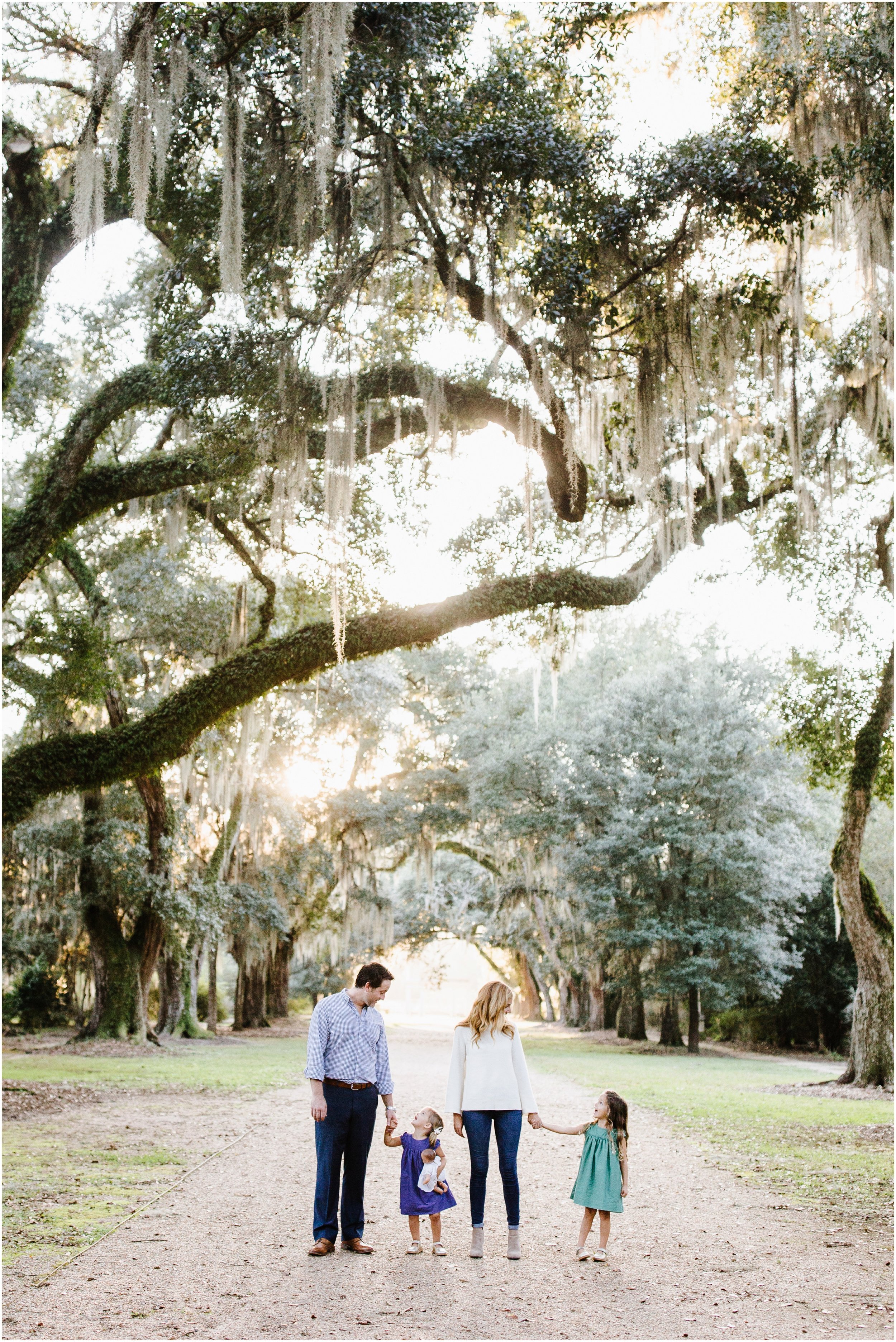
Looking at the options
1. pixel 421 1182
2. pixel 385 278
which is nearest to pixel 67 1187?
pixel 421 1182

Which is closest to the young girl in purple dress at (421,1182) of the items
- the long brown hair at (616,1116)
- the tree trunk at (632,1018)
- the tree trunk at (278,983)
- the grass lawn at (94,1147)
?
the long brown hair at (616,1116)

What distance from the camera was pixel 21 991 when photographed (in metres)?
24.2

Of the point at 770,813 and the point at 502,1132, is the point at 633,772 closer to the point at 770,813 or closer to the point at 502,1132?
the point at 770,813

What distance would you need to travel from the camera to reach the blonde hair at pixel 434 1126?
452cm

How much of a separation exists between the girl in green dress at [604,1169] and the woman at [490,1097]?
7.1 inches

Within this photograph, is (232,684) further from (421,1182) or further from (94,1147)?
(421,1182)

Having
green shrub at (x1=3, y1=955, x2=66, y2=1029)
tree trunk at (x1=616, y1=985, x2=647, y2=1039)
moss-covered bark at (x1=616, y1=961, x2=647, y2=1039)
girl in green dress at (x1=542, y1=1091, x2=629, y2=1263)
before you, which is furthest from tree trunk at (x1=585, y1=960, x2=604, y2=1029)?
girl in green dress at (x1=542, y1=1091, x2=629, y2=1263)

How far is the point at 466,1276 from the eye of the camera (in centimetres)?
414

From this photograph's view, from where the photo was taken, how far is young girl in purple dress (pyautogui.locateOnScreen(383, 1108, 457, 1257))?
14.8ft

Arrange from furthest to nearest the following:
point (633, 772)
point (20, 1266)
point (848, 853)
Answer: point (633, 772) → point (848, 853) → point (20, 1266)

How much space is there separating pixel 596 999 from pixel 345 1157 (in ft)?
80.1

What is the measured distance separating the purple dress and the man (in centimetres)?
13

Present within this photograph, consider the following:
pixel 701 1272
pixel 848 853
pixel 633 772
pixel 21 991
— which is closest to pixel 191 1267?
pixel 701 1272

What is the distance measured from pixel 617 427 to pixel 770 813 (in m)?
14.6
